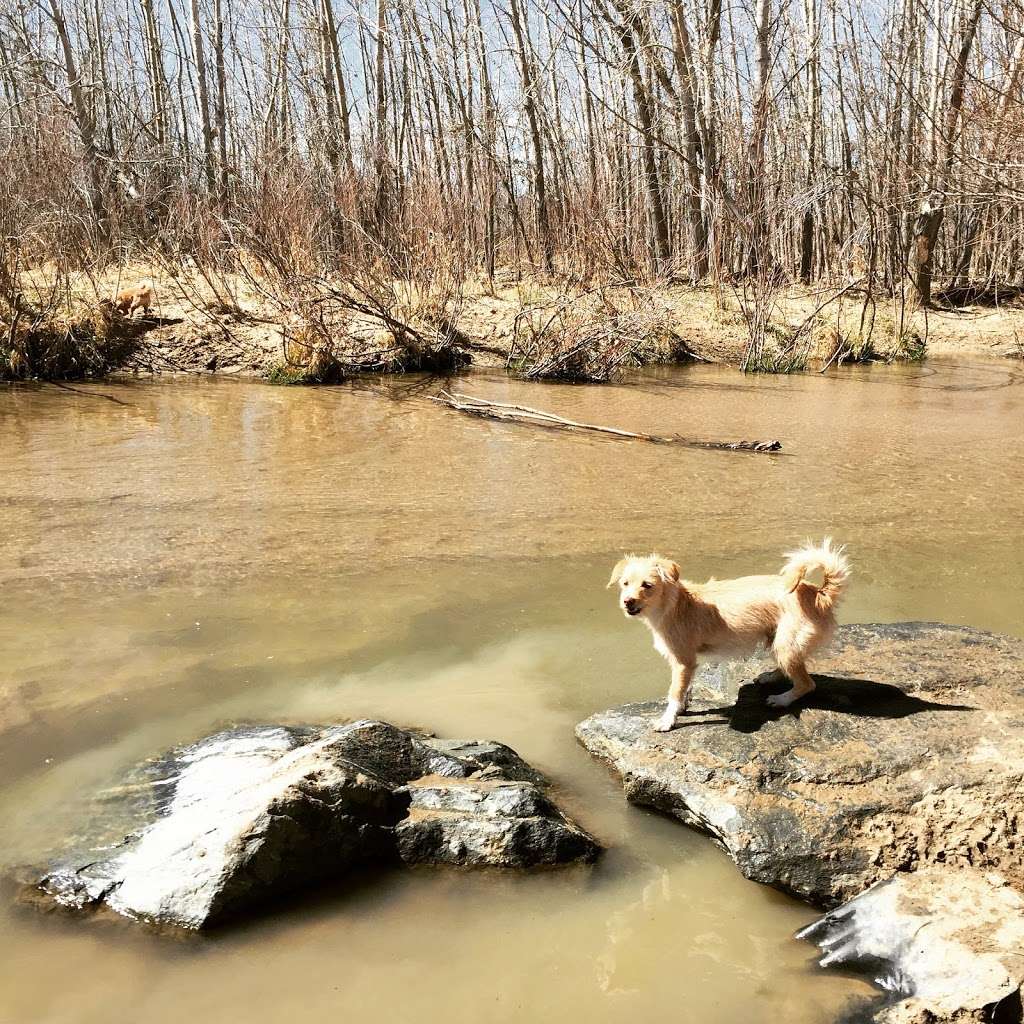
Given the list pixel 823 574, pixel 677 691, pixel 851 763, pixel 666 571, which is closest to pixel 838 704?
pixel 851 763

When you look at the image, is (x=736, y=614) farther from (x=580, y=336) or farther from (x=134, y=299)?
(x=134, y=299)

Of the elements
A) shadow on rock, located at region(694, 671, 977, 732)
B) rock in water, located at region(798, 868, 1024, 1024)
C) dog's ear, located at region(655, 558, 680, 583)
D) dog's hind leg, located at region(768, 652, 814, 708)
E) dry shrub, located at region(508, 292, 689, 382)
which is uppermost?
dry shrub, located at region(508, 292, 689, 382)

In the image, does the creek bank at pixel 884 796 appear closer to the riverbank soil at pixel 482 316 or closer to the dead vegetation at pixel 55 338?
the riverbank soil at pixel 482 316

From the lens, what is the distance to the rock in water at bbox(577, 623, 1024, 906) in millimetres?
3336

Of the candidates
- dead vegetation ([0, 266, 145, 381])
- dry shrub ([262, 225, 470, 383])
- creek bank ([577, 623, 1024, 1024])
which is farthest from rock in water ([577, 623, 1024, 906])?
dead vegetation ([0, 266, 145, 381])

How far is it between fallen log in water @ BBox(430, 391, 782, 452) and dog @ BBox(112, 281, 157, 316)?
4990 mm

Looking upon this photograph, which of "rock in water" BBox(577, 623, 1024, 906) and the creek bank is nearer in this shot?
the creek bank

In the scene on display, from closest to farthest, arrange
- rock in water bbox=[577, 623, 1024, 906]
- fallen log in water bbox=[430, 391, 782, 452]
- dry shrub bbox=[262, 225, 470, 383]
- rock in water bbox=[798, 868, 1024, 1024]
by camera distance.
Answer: rock in water bbox=[798, 868, 1024, 1024] → rock in water bbox=[577, 623, 1024, 906] → fallen log in water bbox=[430, 391, 782, 452] → dry shrub bbox=[262, 225, 470, 383]

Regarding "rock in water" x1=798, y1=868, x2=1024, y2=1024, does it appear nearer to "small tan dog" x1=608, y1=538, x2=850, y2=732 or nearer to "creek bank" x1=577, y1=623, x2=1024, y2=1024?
"creek bank" x1=577, y1=623, x2=1024, y2=1024

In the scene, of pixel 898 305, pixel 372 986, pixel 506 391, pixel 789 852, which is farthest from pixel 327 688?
pixel 898 305

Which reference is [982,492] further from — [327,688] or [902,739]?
[327,688]

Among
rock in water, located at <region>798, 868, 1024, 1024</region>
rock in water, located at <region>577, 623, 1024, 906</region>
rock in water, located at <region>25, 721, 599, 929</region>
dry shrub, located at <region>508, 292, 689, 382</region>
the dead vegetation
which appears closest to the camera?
rock in water, located at <region>798, 868, 1024, 1024</region>

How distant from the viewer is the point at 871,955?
9.68 ft

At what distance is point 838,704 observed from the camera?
4098 millimetres
